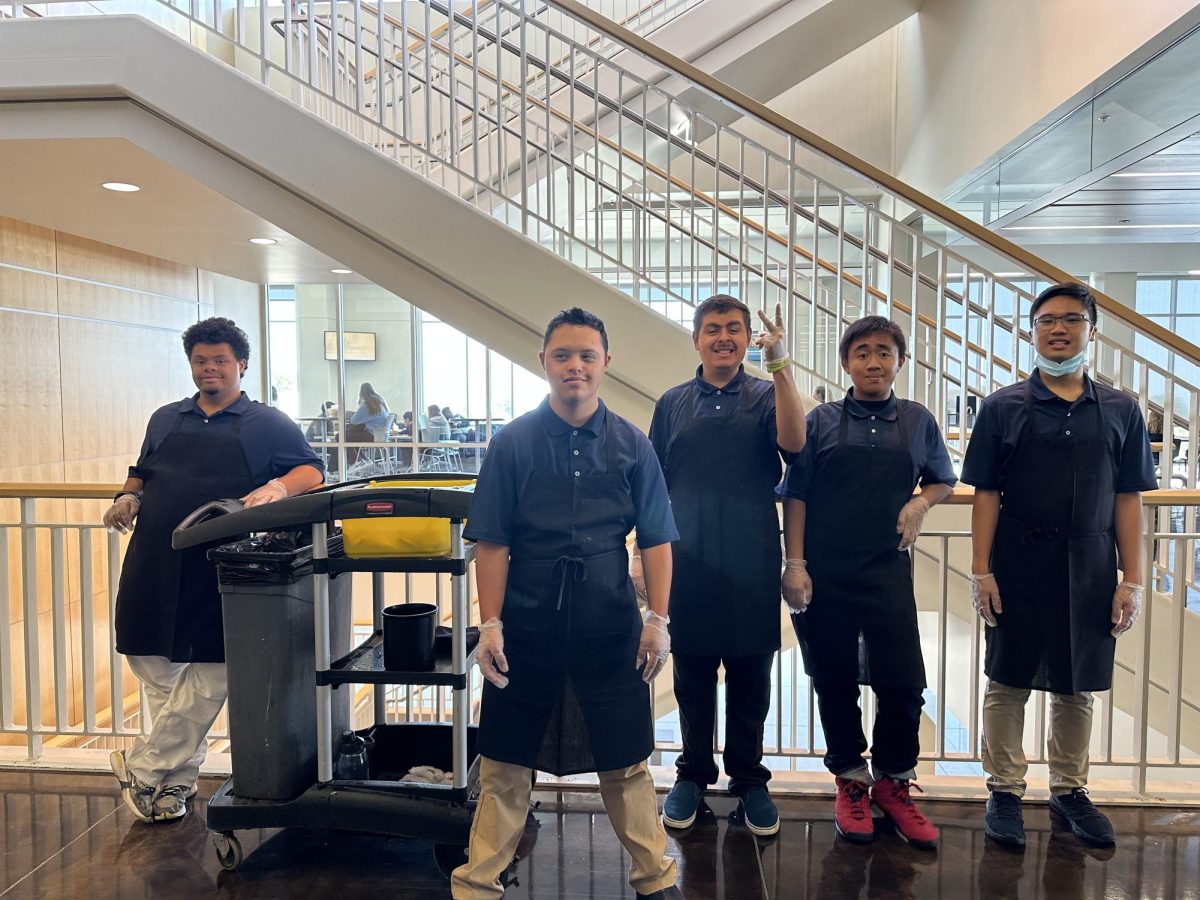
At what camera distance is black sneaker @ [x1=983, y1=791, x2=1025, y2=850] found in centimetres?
224

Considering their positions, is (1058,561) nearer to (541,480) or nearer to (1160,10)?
(541,480)

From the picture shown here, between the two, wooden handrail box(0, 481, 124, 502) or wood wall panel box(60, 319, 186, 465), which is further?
wood wall panel box(60, 319, 186, 465)

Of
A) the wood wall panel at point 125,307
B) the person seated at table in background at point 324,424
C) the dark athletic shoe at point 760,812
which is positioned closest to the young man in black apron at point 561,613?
the dark athletic shoe at point 760,812

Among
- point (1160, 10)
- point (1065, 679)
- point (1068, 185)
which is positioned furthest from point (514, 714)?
point (1068, 185)

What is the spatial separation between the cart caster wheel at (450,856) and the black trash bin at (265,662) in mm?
394

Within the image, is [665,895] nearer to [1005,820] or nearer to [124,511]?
[1005,820]

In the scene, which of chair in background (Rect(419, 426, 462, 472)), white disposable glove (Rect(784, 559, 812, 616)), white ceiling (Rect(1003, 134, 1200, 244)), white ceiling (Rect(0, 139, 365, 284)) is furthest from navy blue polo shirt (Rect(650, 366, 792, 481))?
chair in background (Rect(419, 426, 462, 472))

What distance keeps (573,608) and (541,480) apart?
0.30 metres

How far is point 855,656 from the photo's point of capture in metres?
2.17

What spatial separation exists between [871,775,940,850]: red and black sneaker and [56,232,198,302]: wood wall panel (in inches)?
279

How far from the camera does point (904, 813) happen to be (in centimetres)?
226

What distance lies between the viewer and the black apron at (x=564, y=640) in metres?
1.79

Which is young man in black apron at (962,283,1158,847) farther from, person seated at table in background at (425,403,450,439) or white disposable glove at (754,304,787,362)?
person seated at table in background at (425,403,450,439)

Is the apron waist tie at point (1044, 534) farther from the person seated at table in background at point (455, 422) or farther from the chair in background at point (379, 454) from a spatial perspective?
the chair in background at point (379, 454)
